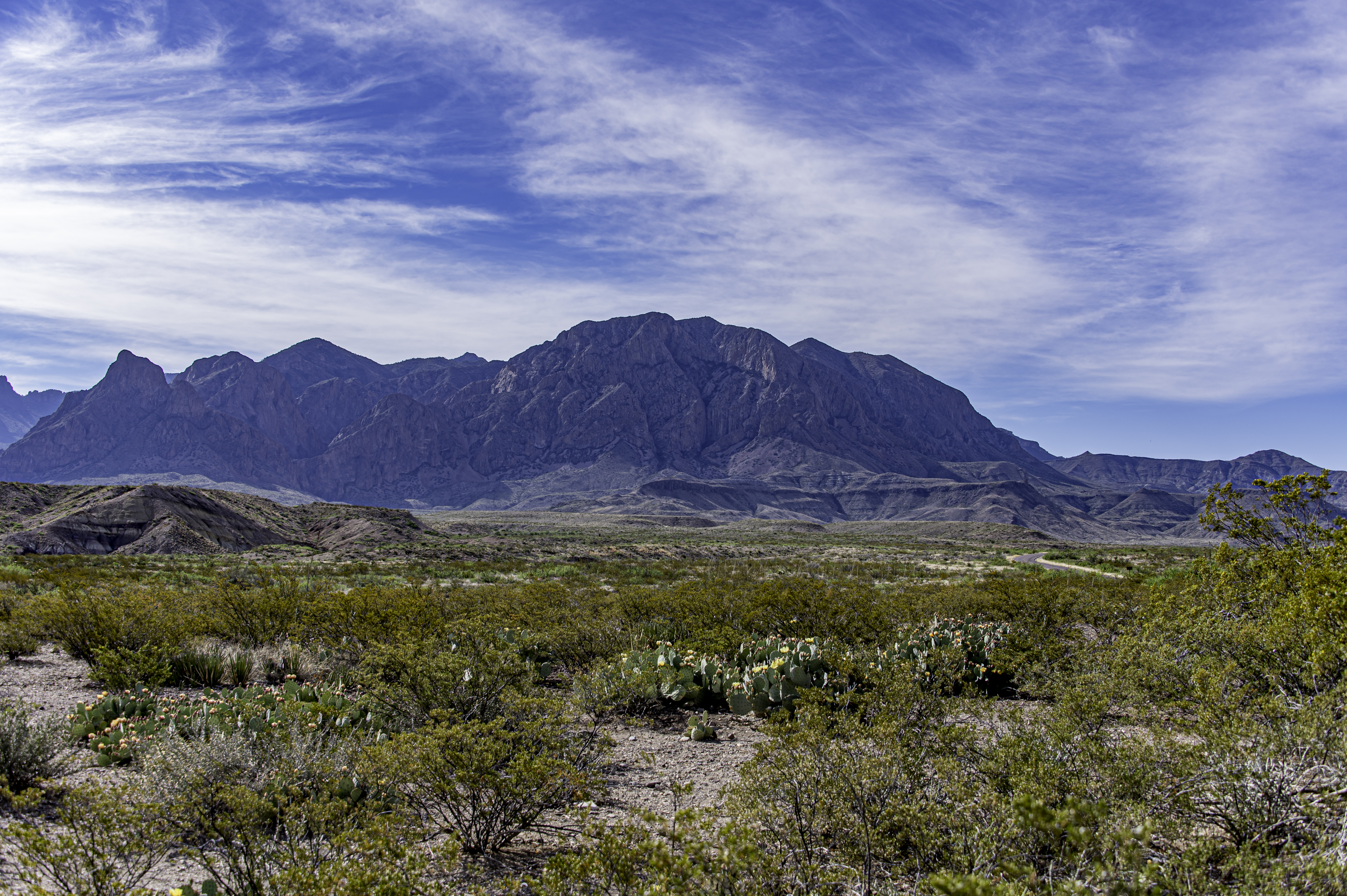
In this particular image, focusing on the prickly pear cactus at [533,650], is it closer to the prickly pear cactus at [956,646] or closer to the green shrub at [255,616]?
the green shrub at [255,616]

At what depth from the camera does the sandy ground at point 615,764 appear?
4902 millimetres

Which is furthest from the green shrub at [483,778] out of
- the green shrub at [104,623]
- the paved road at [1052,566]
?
the paved road at [1052,566]

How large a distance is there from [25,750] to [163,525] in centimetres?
4905

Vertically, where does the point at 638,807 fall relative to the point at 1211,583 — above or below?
below

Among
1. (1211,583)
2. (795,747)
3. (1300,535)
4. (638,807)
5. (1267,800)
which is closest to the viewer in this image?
(1267,800)

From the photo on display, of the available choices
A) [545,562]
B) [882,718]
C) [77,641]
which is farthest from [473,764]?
[545,562]

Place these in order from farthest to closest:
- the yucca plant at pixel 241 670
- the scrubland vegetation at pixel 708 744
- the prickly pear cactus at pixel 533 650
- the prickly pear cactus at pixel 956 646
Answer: the prickly pear cactus at pixel 533 650 < the yucca plant at pixel 241 670 < the prickly pear cactus at pixel 956 646 < the scrubland vegetation at pixel 708 744

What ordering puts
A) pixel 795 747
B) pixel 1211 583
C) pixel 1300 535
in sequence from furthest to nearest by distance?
pixel 1211 583 < pixel 1300 535 < pixel 795 747

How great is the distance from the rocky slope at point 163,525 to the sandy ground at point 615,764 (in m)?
39.3

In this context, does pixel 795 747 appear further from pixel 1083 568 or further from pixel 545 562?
pixel 1083 568

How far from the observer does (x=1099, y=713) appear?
623 centimetres

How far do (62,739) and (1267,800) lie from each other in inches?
381

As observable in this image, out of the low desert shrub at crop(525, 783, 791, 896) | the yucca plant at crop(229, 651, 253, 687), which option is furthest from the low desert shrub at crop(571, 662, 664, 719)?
the yucca plant at crop(229, 651, 253, 687)

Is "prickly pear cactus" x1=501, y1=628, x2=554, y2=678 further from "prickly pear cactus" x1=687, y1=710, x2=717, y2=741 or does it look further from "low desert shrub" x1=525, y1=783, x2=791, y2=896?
"low desert shrub" x1=525, y1=783, x2=791, y2=896
